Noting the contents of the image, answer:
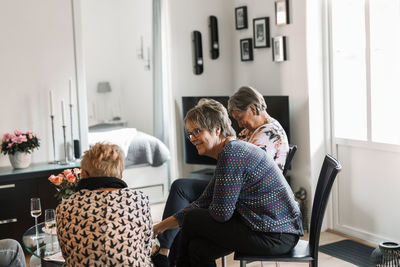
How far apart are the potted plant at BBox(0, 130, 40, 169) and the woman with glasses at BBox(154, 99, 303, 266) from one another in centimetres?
203

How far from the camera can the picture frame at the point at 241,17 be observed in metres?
4.76

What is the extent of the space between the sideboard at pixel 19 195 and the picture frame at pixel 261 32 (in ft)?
6.89

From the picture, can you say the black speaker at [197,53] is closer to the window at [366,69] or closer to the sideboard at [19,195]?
the window at [366,69]

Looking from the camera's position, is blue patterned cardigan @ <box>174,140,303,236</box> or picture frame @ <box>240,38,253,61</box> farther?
picture frame @ <box>240,38,253,61</box>

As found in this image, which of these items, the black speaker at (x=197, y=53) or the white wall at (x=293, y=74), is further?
the black speaker at (x=197, y=53)

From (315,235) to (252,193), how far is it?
0.40 metres

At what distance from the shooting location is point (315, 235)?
7.79ft

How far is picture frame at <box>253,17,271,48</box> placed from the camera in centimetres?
450

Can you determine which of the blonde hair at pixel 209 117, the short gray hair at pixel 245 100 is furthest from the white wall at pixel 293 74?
the blonde hair at pixel 209 117

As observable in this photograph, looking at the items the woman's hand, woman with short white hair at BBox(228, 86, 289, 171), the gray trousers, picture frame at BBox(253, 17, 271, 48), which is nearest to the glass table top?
the gray trousers

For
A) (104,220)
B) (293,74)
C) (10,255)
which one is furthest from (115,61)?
(104,220)

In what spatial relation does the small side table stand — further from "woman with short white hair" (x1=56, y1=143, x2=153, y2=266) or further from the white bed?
the white bed

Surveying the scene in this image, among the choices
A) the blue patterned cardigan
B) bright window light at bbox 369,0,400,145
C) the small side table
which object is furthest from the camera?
bright window light at bbox 369,0,400,145

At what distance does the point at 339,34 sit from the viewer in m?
4.05
